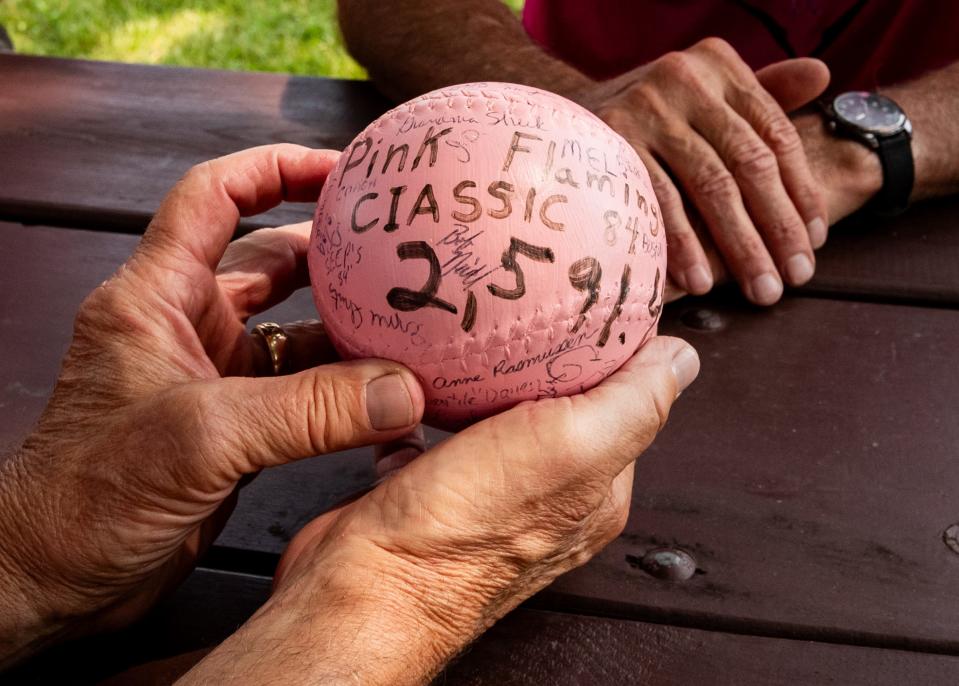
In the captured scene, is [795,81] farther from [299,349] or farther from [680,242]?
[299,349]

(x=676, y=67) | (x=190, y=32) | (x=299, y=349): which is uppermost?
(x=676, y=67)

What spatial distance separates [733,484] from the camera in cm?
144

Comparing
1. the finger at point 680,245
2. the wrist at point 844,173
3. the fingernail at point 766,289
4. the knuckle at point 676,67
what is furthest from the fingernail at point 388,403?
the wrist at point 844,173

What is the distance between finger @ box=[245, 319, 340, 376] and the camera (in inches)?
59.2

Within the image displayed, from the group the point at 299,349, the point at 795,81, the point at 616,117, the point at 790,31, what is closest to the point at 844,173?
the point at 795,81

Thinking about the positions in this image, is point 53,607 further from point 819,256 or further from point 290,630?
point 819,256

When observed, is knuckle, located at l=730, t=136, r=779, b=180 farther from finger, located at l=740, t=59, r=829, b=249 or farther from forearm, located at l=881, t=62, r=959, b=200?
forearm, located at l=881, t=62, r=959, b=200

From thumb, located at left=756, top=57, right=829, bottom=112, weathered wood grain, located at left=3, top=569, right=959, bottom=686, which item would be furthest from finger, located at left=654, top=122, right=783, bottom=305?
weathered wood grain, located at left=3, top=569, right=959, bottom=686

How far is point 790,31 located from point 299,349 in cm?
155

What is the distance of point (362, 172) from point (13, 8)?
4.61 m

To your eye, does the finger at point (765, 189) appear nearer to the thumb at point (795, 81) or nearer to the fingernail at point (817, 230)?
the fingernail at point (817, 230)

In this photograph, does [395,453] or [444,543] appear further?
[395,453]

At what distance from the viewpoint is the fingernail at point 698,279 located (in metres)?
1.74

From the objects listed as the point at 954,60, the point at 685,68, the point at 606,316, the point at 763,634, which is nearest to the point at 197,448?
the point at 606,316
